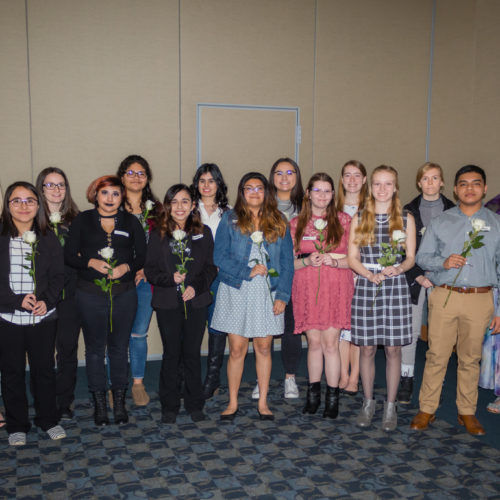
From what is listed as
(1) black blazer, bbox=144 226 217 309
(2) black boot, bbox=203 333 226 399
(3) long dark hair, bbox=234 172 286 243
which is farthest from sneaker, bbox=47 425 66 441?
(3) long dark hair, bbox=234 172 286 243

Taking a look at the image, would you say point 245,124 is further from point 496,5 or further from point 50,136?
point 496,5

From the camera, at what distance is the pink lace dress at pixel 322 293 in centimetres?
385

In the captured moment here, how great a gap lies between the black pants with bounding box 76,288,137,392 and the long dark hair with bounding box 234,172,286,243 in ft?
3.04

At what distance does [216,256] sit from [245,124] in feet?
7.24

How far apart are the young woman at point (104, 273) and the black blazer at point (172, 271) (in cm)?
10

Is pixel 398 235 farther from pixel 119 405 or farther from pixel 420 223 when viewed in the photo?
pixel 119 405

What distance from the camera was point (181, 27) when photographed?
17.3 feet

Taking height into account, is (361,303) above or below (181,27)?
below

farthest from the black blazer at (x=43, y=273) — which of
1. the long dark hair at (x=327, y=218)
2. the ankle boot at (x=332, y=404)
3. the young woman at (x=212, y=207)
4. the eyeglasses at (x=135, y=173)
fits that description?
the ankle boot at (x=332, y=404)

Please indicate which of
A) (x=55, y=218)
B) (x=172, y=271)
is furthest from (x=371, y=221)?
(x=55, y=218)

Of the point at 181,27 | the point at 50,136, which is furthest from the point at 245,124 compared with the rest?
the point at 50,136

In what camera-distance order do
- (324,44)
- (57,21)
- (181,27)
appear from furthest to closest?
(324,44) → (181,27) → (57,21)

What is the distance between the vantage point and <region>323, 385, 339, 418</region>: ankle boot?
155 inches

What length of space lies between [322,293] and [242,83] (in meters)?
2.68
